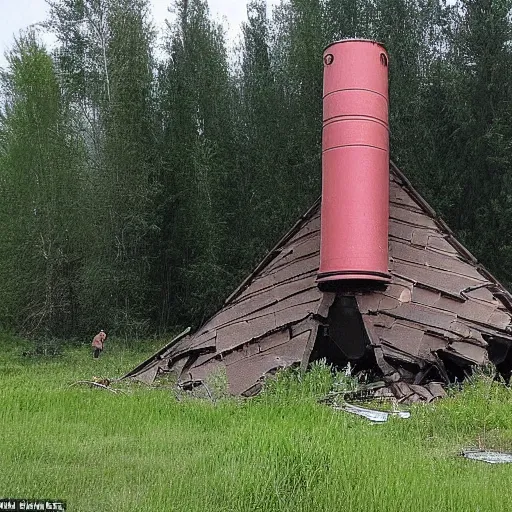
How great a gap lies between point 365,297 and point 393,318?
44 cm

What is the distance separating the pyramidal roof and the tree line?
242 inches

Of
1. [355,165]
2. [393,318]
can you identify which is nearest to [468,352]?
[393,318]

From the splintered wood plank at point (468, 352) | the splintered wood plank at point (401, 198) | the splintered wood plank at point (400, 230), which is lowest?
the splintered wood plank at point (468, 352)

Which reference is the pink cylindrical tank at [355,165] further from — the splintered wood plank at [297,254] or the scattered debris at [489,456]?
the scattered debris at [489,456]

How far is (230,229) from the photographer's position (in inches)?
690

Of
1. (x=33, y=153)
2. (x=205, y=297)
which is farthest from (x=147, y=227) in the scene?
(x=33, y=153)

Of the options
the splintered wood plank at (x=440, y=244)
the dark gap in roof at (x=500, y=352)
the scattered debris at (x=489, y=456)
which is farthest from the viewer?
the splintered wood plank at (x=440, y=244)

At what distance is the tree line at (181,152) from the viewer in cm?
1584

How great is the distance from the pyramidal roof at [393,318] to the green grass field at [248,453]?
1.12 m

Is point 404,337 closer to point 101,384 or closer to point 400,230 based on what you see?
point 400,230

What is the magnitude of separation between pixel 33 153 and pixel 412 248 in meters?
10.9

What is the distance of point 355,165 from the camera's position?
8.71 m

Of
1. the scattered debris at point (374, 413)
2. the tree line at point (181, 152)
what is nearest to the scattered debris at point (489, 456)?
the scattered debris at point (374, 413)

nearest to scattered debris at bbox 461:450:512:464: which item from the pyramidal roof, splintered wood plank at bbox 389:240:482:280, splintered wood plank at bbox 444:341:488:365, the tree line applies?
the pyramidal roof
